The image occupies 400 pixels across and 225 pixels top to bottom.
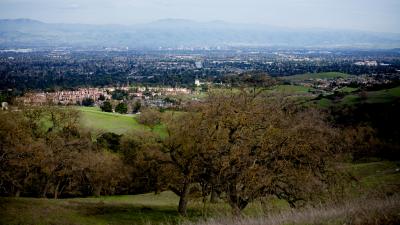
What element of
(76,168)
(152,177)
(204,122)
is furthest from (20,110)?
(204,122)

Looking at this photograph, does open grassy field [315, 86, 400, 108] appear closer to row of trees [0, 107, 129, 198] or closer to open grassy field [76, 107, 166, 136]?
open grassy field [76, 107, 166, 136]

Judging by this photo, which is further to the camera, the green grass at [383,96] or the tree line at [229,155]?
the green grass at [383,96]

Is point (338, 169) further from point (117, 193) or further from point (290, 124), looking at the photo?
point (117, 193)

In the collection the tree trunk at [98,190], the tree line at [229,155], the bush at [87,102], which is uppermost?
the tree line at [229,155]

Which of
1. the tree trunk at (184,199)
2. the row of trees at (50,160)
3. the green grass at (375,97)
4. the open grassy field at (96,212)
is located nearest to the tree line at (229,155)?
the tree trunk at (184,199)

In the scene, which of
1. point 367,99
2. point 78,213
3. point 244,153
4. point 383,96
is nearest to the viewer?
point 244,153

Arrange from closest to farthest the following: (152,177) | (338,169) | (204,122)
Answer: (338,169), (204,122), (152,177)

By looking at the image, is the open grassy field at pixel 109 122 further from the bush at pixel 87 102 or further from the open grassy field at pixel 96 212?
the bush at pixel 87 102

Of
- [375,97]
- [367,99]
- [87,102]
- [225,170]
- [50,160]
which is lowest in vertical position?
[87,102]

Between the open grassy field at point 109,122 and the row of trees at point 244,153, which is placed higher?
the row of trees at point 244,153

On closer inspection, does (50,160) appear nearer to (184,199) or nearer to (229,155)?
(184,199)

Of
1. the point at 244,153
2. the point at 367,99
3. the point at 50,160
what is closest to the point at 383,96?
the point at 367,99
